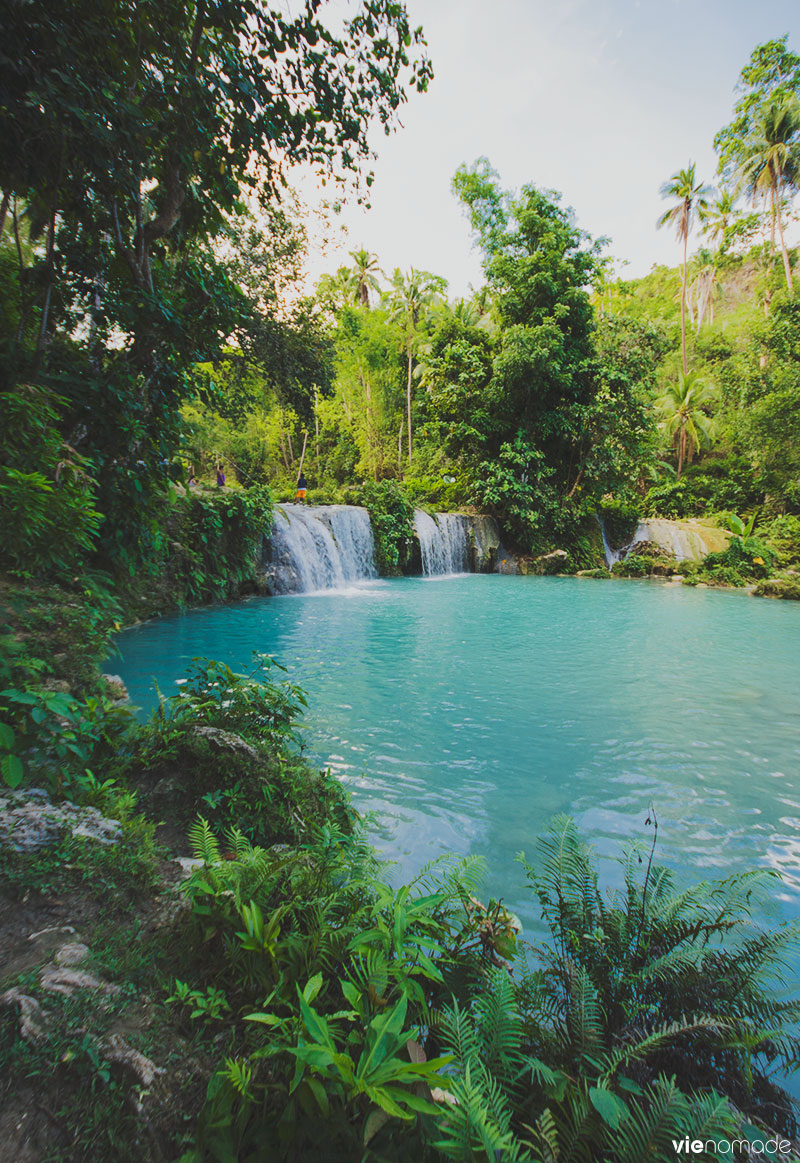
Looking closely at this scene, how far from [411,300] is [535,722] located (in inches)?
1246

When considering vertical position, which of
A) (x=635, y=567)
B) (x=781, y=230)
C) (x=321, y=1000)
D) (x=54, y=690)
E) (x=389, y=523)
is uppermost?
(x=781, y=230)

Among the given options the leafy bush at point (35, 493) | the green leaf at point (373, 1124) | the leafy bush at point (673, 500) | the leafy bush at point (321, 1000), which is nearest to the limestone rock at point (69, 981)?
the leafy bush at point (321, 1000)

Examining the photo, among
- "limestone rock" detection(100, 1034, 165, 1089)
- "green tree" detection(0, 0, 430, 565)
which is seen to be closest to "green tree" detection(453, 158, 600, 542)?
"green tree" detection(0, 0, 430, 565)

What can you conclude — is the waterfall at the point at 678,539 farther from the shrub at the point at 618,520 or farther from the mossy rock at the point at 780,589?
the mossy rock at the point at 780,589

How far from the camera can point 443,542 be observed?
64.2 feet

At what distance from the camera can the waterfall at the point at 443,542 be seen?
1902 centimetres

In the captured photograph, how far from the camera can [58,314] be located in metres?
4.96

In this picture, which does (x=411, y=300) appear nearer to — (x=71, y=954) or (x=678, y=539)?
(x=678, y=539)

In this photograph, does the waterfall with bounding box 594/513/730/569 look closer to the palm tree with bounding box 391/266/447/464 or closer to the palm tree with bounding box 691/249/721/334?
the palm tree with bounding box 391/266/447/464

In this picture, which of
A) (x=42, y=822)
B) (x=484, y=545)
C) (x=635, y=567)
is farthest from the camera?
(x=484, y=545)

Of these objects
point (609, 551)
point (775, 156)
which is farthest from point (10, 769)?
point (775, 156)

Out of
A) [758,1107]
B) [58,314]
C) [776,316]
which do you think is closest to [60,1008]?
[758,1107]

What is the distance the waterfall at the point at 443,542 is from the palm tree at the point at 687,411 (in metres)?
13.9

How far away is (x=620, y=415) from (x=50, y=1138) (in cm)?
2167
